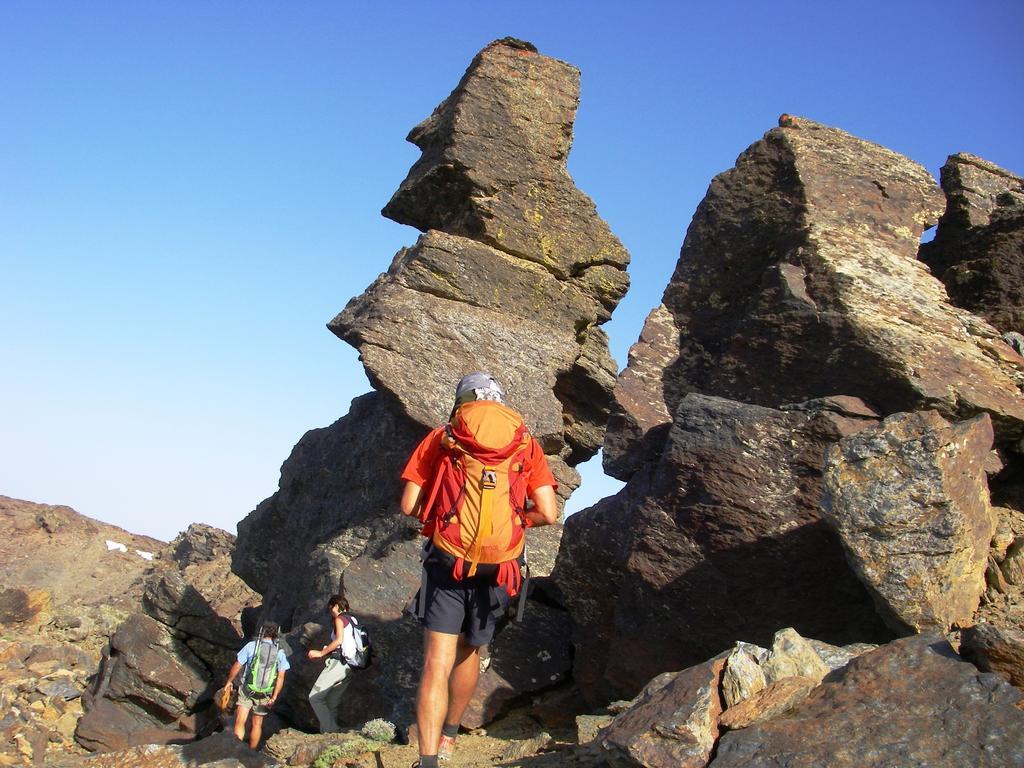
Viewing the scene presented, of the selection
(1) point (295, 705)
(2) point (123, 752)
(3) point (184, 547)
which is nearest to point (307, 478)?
(1) point (295, 705)

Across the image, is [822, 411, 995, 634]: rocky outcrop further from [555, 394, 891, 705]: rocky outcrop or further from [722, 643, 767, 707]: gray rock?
[722, 643, 767, 707]: gray rock

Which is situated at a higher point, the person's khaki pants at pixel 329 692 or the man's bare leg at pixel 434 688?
the man's bare leg at pixel 434 688

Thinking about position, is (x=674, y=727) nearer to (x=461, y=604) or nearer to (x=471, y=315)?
(x=461, y=604)

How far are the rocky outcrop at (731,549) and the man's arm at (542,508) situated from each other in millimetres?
1763

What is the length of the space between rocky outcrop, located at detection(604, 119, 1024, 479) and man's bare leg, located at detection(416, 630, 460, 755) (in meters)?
3.94

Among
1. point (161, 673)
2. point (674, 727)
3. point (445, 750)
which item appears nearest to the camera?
point (674, 727)

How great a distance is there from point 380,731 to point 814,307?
20.0ft

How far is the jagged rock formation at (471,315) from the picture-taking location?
13312mm

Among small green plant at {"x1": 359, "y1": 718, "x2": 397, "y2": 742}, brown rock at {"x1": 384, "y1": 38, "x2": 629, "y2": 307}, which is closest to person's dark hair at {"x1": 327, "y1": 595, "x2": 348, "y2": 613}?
small green plant at {"x1": 359, "y1": 718, "x2": 397, "y2": 742}

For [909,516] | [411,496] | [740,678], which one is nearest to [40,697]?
[411,496]

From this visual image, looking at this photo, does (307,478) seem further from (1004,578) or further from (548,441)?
(1004,578)

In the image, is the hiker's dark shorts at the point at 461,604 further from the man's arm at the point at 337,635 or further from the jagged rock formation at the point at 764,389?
the man's arm at the point at 337,635

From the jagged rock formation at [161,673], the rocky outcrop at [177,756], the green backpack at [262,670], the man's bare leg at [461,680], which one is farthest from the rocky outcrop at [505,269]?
the jagged rock formation at [161,673]

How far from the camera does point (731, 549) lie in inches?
330
